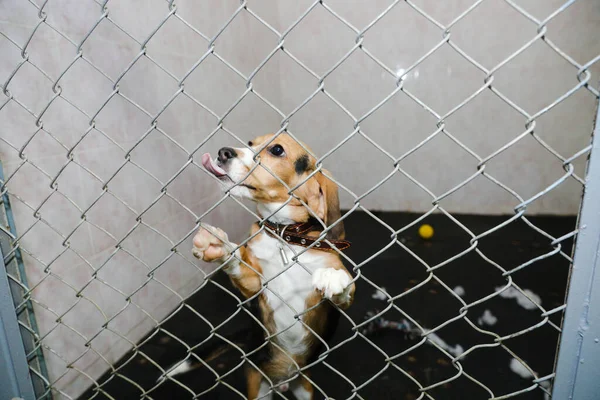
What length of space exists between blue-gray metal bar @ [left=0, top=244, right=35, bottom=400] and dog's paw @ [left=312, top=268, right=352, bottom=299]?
4.29 feet

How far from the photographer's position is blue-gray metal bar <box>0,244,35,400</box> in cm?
159

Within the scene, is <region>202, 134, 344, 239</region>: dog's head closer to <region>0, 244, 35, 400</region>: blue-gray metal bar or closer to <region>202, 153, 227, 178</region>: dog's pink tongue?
<region>202, 153, 227, 178</region>: dog's pink tongue

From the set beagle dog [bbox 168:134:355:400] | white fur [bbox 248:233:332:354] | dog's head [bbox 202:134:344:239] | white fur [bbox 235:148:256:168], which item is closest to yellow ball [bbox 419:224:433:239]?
beagle dog [bbox 168:134:355:400]

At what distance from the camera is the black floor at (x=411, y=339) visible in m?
2.18

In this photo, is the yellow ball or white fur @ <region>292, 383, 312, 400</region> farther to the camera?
the yellow ball

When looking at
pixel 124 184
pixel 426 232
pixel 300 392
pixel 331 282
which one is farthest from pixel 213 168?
pixel 426 232

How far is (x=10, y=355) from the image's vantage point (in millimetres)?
1627

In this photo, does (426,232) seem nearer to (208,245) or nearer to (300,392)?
(300,392)

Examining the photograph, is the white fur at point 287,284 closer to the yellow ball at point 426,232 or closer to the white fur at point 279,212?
the white fur at point 279,212

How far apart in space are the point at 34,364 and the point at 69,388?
0.45 m

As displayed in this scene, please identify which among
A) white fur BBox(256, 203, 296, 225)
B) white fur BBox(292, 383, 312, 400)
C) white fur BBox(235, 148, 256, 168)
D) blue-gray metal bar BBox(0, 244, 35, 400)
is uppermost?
white fur BBox(235, 148, 256, 168)

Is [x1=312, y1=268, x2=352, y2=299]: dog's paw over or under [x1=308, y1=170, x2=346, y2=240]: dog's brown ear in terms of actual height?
under

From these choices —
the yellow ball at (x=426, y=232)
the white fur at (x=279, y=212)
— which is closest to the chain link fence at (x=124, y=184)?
the white fur at (x=279, y=212)

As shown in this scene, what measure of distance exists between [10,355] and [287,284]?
48.5 inches
